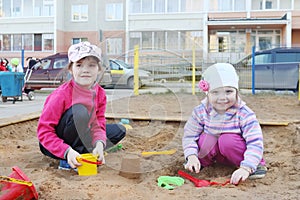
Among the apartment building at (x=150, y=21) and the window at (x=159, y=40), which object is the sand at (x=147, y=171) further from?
the apartment building at (x=150, y=21)

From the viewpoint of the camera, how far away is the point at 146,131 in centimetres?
416

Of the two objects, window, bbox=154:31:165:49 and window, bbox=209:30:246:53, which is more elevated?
window, bbox=209:30:246:53

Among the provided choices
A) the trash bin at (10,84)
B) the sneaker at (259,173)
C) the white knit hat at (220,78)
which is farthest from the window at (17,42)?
the sneaker at (259,173)

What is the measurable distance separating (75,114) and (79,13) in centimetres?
2472

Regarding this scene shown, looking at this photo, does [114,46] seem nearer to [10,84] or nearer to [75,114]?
[75,114]

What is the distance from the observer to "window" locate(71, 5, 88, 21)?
25.8 metres

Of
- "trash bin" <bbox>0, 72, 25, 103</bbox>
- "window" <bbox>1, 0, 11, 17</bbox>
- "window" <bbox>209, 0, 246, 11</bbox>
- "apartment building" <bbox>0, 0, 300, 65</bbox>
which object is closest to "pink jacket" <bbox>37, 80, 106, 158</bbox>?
"trash bin" <bbox>0, 72, 25, 103</bbox>

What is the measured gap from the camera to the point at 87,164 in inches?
92.3

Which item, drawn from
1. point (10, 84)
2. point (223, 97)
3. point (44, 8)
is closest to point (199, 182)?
point (223, 97)

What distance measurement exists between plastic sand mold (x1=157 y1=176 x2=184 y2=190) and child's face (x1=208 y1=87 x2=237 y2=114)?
1.72 ft

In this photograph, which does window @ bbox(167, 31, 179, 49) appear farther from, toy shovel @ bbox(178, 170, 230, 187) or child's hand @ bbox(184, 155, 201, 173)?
toy shovel @ bbox(178, 170, 230, 187)

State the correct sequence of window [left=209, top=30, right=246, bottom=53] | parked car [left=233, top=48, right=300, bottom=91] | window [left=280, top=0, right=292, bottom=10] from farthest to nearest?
window [left=280, top=0, right=292, bottom=10] < window [left=209, top=30, right=246, bottom=53] < parked car [left=233, top=48, right=300, bottom=91]

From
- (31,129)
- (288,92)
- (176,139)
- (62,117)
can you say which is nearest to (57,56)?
(288,92)

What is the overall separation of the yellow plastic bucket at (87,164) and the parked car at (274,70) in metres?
8.96
